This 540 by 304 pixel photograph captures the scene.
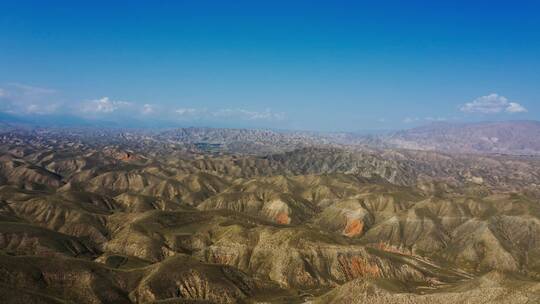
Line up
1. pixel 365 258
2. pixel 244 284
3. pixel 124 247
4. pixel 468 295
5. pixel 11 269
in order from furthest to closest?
pixel 124 247 → pixel 365 258 → pixel 244 284 → pixel 11 269 → pixel 468 295

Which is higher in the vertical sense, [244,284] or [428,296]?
[428,296]

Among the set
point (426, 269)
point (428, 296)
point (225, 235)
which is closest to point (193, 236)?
point (225, 235)

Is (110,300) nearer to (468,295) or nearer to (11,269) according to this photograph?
(11,269)

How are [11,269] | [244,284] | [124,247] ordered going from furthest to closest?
[124,247] → [244,284] → [11,269]

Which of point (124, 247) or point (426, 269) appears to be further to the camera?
point (124, 247)

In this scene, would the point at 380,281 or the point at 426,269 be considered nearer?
the point at 380,281

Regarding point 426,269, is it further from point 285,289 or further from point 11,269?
point 11,269

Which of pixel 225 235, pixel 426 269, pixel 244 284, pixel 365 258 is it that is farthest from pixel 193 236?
pixel 426 269

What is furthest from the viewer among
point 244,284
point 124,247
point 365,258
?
point 124,247

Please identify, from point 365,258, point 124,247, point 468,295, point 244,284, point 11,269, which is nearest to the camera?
point 468,295
